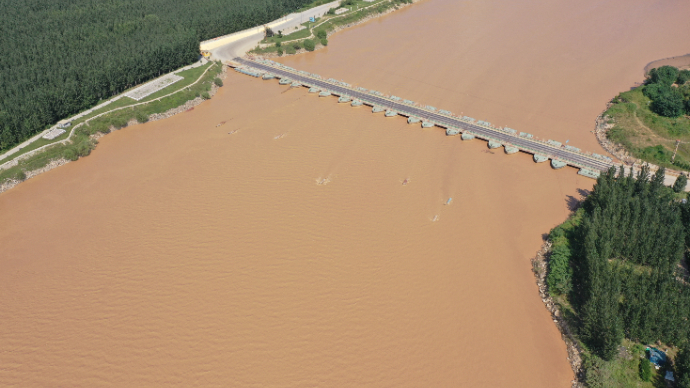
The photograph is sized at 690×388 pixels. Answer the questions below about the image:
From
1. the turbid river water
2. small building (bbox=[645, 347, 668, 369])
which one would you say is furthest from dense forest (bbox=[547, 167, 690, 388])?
the turbid river water

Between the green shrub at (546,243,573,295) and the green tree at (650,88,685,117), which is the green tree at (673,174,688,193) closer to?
the green shrub at (546,243,573,295)

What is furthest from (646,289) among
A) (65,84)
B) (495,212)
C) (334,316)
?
(65,84)

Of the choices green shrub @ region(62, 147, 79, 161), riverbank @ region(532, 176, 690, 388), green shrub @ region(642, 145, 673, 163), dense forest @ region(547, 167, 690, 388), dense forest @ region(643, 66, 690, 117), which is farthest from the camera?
dense forest @ region(643, 66, 690, 117)

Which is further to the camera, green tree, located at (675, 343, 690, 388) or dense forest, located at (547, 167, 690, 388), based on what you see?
dense forest, located at (547, 167, 690, 388)

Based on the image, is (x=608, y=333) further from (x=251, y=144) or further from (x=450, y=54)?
(x=450, y=54)

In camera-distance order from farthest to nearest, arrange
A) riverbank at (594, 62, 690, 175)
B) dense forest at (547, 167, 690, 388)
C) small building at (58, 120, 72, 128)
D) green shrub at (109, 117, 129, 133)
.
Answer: green shrub at (109, 117, 129, 133), small building at (58, 120, 72, 128), riverbank at (594, 62, 690, 175), dense forest at (547, 167, 690, 388)

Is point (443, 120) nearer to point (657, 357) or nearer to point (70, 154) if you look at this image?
point (657, 357)
